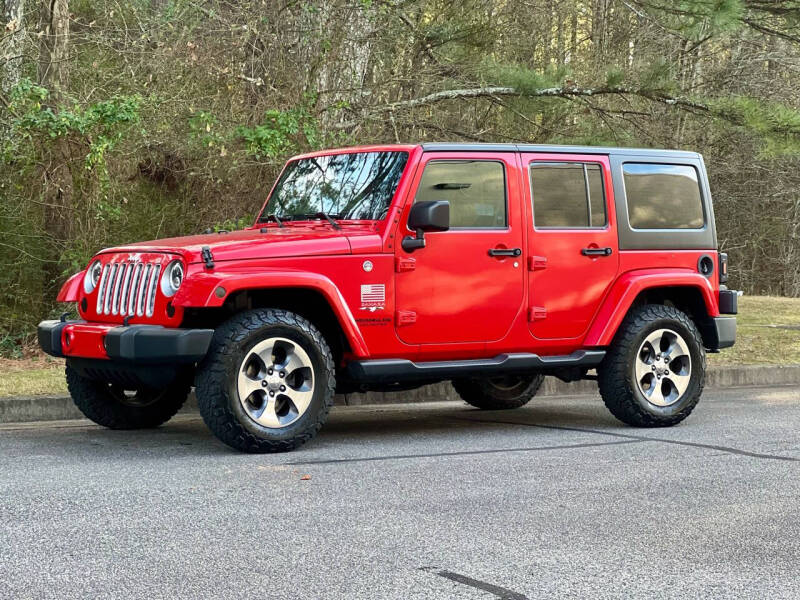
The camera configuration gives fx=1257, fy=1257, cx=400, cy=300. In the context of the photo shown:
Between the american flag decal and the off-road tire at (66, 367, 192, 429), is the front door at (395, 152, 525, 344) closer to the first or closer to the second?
the american flag decal

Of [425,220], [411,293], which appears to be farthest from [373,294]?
[425,220]

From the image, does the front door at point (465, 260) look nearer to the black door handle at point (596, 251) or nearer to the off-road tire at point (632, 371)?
the black door handle at point (596, 251)

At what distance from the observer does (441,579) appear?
191 inches

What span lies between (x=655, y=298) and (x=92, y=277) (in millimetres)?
4339

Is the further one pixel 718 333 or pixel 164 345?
pixel 718 333

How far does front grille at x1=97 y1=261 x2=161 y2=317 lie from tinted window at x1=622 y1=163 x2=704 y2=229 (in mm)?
3691

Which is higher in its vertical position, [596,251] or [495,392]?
[596,251]

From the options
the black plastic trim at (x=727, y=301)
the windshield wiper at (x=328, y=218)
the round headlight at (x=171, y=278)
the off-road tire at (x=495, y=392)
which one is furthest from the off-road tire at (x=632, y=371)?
the round headlight at (x=171, y=278)

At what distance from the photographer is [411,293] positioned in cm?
849

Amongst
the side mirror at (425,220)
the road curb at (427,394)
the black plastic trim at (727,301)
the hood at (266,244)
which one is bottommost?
the road curb at (427,394)

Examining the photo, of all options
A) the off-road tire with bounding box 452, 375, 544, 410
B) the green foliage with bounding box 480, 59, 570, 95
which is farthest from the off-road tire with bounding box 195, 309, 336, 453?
the green foliage with bounding box 480, 59, 570, 95

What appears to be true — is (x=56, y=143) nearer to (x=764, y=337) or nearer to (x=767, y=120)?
(x=767, y=120)

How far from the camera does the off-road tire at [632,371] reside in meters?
9.31

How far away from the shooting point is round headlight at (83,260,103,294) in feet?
28.3
